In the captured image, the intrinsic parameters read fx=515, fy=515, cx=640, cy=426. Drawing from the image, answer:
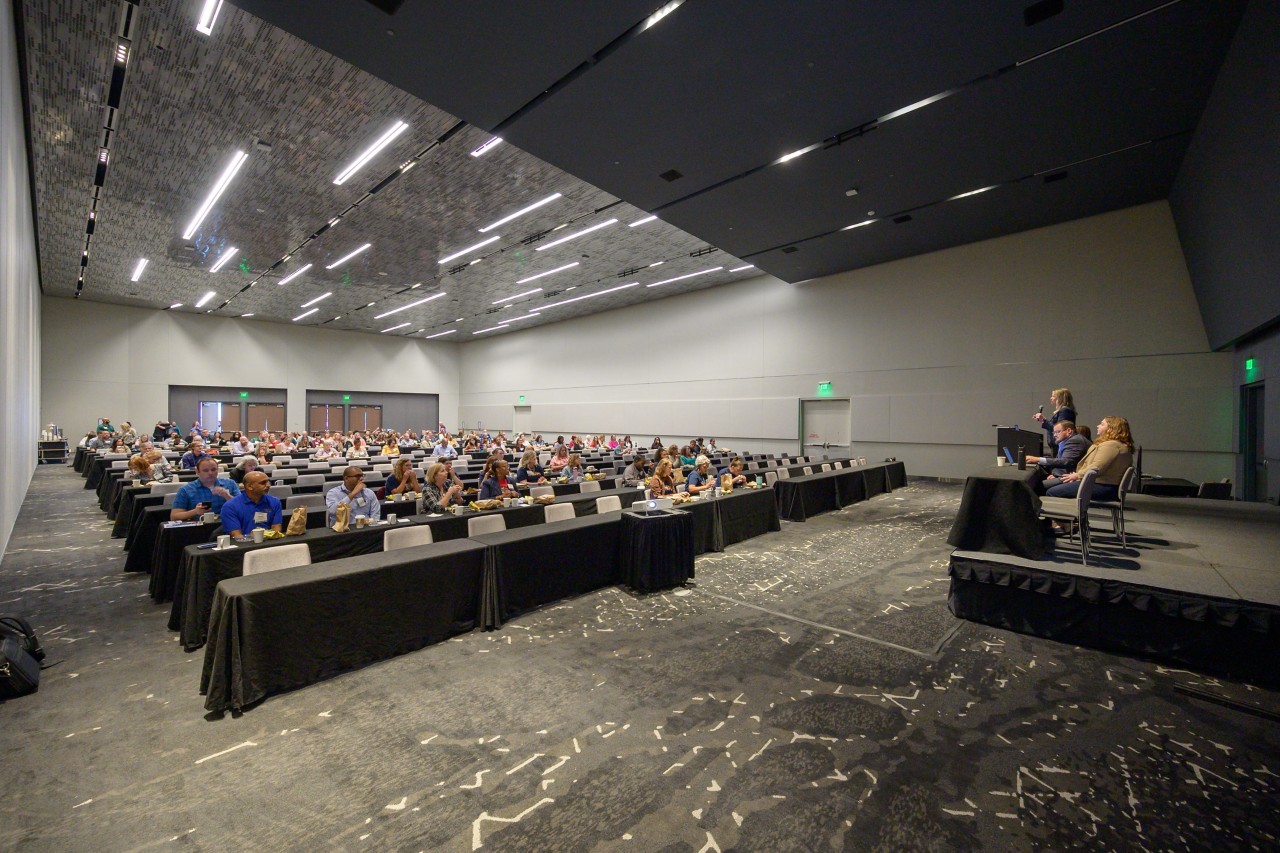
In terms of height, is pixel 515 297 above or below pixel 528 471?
above

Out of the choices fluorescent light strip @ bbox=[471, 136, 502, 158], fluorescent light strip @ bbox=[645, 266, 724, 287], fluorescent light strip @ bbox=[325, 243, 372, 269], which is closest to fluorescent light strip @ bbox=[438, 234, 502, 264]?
fluorescent light strip @ bbox=[325, 243, 372, 269]

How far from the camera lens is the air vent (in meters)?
5.00

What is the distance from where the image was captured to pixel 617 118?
6.88 m

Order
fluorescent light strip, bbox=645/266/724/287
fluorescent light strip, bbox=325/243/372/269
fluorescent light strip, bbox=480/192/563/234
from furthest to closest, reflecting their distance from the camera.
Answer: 1. fluorescent light strip, bbox=645/266/724/287
2. fluorescent light strip, bbox=325/243/372/269
3. fluorescent light strip, bbox=480/192/563/234

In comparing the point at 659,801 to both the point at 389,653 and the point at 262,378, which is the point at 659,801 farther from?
the point at 262,378

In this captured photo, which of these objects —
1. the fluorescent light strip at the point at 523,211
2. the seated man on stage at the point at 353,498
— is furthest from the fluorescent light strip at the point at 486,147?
the seated man on stage at the point at 353,498

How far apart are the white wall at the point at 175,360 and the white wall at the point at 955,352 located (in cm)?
1448

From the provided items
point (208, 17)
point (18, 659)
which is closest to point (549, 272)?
point (208, 17)

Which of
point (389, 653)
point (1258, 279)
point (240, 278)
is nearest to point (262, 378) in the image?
point (240, 278)

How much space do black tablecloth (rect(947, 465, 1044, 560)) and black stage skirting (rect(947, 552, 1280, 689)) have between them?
0.26 m

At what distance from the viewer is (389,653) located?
3674 millimetres

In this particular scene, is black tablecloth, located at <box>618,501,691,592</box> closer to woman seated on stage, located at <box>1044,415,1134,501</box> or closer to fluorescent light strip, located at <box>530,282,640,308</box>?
woman seated on stage, located at <box>1044,415,1134,501</box>

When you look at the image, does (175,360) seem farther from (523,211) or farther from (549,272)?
(523,211)

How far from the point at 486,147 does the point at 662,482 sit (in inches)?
234
